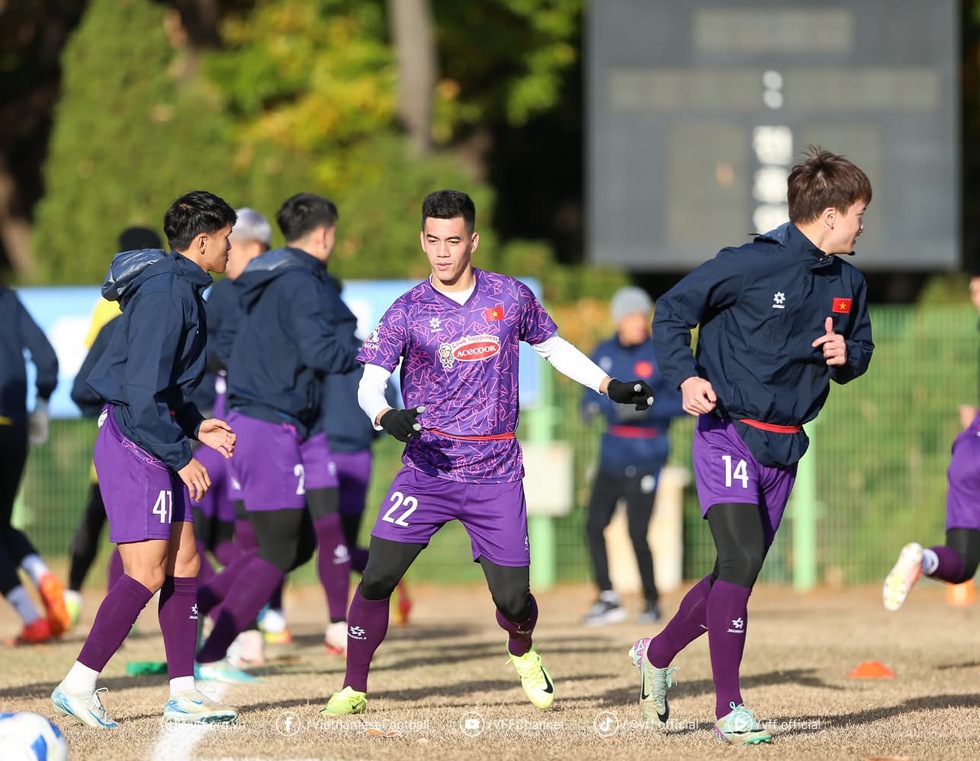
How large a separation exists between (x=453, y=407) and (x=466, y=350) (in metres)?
0.24

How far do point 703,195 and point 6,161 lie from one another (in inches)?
509

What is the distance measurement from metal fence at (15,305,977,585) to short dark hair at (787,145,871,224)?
8.58 meters

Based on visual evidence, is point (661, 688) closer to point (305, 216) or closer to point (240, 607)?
point (240, 607)

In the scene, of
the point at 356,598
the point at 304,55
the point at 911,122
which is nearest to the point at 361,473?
the point at 356,598

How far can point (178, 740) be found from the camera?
21.7ft

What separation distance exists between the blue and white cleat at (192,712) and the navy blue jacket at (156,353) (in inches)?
36.9

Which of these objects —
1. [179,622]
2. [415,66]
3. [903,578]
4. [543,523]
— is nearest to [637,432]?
[543,523]

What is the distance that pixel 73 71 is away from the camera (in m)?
20.8

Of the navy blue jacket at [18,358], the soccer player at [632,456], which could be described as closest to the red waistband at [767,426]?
the navy blue jacket at [18,358]

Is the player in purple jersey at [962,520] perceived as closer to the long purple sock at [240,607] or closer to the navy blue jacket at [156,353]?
the long purple sock at [240,607]

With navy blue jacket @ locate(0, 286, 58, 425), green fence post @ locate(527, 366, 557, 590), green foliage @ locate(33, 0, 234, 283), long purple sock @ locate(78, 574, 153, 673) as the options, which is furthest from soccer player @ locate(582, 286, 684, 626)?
green foliage @ locate(33, 0, 234, 283)

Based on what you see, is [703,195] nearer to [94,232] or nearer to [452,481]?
[94,232]

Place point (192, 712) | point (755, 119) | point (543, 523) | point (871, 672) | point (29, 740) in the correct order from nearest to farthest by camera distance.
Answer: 1. point (29, 740)
2. point (192, 712)
3. point (871, 672)
4. point (543, 523)
5. point (755, 119)

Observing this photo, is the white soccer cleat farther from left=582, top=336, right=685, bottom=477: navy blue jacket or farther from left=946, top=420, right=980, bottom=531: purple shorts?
left=582, top=336, right=685, bottom=477: navy blue jacket
